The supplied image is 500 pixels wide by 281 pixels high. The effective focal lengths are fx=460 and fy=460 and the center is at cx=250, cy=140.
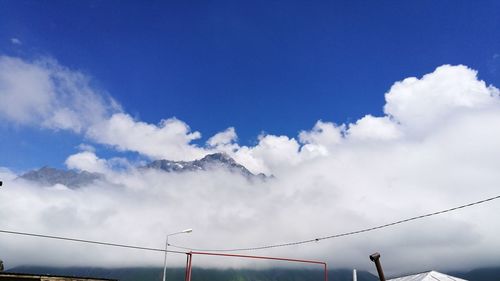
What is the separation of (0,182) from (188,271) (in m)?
16.2

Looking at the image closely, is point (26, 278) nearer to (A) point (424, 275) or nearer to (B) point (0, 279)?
(B) point (0, 279)

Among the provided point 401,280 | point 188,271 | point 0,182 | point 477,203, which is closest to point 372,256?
point 477,203

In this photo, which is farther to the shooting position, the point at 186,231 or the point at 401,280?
the point at 401,280

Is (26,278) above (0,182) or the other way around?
the other way around

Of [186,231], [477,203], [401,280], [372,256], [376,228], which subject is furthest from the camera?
[401,280]

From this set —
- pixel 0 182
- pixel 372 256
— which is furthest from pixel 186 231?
pixel 372 256

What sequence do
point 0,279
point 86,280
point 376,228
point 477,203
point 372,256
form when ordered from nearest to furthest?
point 372,256, point 477,203, point 376,228, point 0,279, point 86,280

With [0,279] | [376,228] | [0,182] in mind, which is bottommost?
[0,279]

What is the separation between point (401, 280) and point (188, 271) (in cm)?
3916

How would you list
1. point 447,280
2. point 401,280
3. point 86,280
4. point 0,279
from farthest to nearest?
point 401,280 → point 447,280 → point 86,280 → point 0,279

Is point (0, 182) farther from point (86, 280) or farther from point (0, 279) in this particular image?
point (86, 280)

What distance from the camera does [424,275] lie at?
59.4 metres

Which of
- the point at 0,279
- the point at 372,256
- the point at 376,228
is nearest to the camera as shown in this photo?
the point at 372,256

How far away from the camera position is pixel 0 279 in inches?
1572
